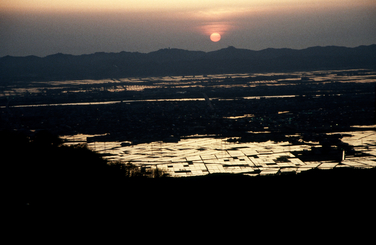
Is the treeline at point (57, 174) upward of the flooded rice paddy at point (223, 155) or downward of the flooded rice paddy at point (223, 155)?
upward

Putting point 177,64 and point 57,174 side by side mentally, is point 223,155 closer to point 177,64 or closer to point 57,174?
point 57,174

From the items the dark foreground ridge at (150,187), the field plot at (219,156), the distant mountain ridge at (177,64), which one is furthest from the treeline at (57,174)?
the distant mountain ridge at (177,64)

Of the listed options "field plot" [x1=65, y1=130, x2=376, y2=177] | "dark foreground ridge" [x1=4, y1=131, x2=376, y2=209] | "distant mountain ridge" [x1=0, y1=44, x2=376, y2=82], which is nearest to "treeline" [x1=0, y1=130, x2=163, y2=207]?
"dark foreground ridge" [x1=4, y1=131, x2=376, y2=209]

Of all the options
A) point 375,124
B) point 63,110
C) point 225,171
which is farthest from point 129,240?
point 63,110

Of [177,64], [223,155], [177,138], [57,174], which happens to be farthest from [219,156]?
[177,64]

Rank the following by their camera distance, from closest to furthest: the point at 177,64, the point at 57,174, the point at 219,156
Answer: the point at 57,174, the point at 219,156, the point at 177,64

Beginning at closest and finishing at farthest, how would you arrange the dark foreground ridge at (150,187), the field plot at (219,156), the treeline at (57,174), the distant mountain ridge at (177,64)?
the dark foreground ridge at (150,187) < the treeline at (57,174) < the field plot at (219,156) < the distant mountain ridge at (177,64)

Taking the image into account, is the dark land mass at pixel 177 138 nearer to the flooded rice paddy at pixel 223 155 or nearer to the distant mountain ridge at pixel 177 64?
the flooded rice paddy at pixel 223 155

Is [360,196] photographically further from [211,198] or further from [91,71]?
[91,71]
